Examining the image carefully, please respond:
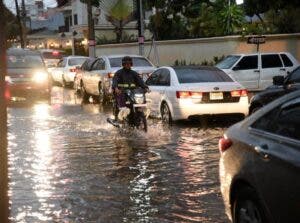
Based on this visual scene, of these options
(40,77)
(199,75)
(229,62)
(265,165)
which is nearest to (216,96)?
(199,75)

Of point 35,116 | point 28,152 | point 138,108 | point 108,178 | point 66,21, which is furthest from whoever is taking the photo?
point 66,21

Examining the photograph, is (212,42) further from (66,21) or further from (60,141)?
(66,21)

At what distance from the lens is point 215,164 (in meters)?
10.5

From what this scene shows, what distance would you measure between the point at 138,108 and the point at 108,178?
201 inches

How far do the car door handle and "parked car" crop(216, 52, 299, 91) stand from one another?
1880 centimetres

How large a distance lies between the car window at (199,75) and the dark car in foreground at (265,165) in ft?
32.1

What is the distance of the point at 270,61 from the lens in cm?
2442

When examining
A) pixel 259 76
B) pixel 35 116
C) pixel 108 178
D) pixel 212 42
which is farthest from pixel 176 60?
pixel 108 178

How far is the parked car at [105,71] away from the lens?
71.6 ft

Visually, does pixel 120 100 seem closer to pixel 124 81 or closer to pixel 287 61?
pixel 124 81

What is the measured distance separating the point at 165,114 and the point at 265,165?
35.6 ft

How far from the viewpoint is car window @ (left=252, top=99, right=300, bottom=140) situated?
17.1 ft

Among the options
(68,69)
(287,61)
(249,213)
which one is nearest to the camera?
(249,213)

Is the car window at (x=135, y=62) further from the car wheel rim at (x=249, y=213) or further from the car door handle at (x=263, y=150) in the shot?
the car door handle at (x=263, y=150)
